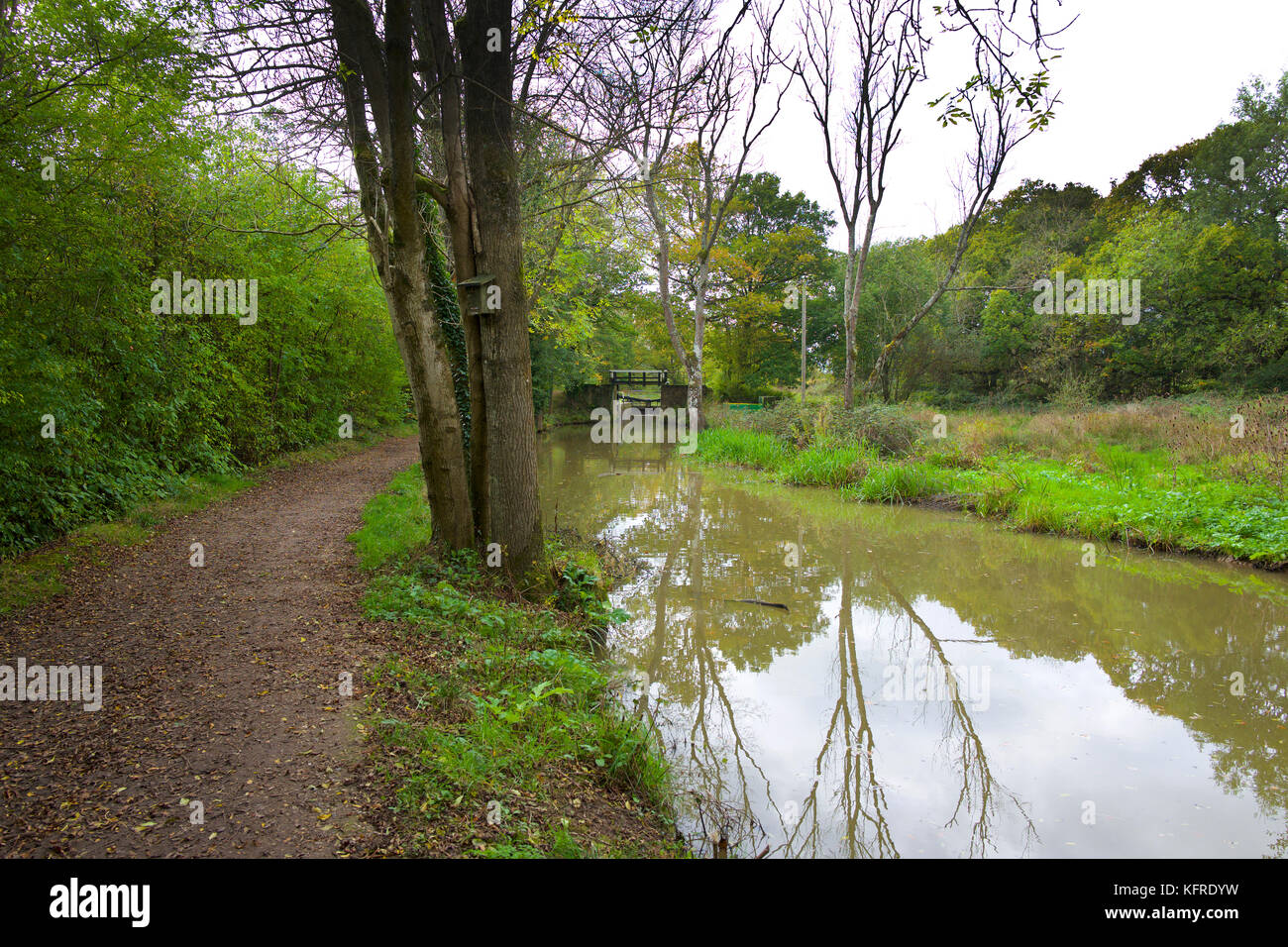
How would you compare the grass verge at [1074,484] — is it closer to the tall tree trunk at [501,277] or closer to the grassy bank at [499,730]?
the grassy bank at [499,730]

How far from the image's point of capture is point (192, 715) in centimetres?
365

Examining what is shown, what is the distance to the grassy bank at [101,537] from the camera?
5.47 meters

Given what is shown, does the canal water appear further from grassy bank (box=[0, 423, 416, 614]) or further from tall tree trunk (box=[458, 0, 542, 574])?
grassy bank (box=[0, 423, 416, 614])

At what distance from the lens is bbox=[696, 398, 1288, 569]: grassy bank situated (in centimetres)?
901

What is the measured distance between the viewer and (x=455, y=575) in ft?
21.0

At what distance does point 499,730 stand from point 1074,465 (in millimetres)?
12655

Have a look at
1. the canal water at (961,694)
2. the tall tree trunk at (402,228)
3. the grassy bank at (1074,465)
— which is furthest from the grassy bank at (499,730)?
the grassy bank at (1074,465)

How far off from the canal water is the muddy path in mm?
2026

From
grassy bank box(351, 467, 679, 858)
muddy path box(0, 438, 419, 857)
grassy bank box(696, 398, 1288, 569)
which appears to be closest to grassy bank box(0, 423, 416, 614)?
→ muddy path box(0, 438, 419, 857)

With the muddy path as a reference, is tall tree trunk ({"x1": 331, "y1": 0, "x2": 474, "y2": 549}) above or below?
above

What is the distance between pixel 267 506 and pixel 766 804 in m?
8.85

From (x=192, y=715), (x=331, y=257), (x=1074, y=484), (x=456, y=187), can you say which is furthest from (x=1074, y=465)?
(x=331, y=257)

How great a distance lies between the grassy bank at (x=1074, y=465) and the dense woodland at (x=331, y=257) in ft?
17.9

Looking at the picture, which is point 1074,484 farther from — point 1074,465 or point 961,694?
point 961,694
